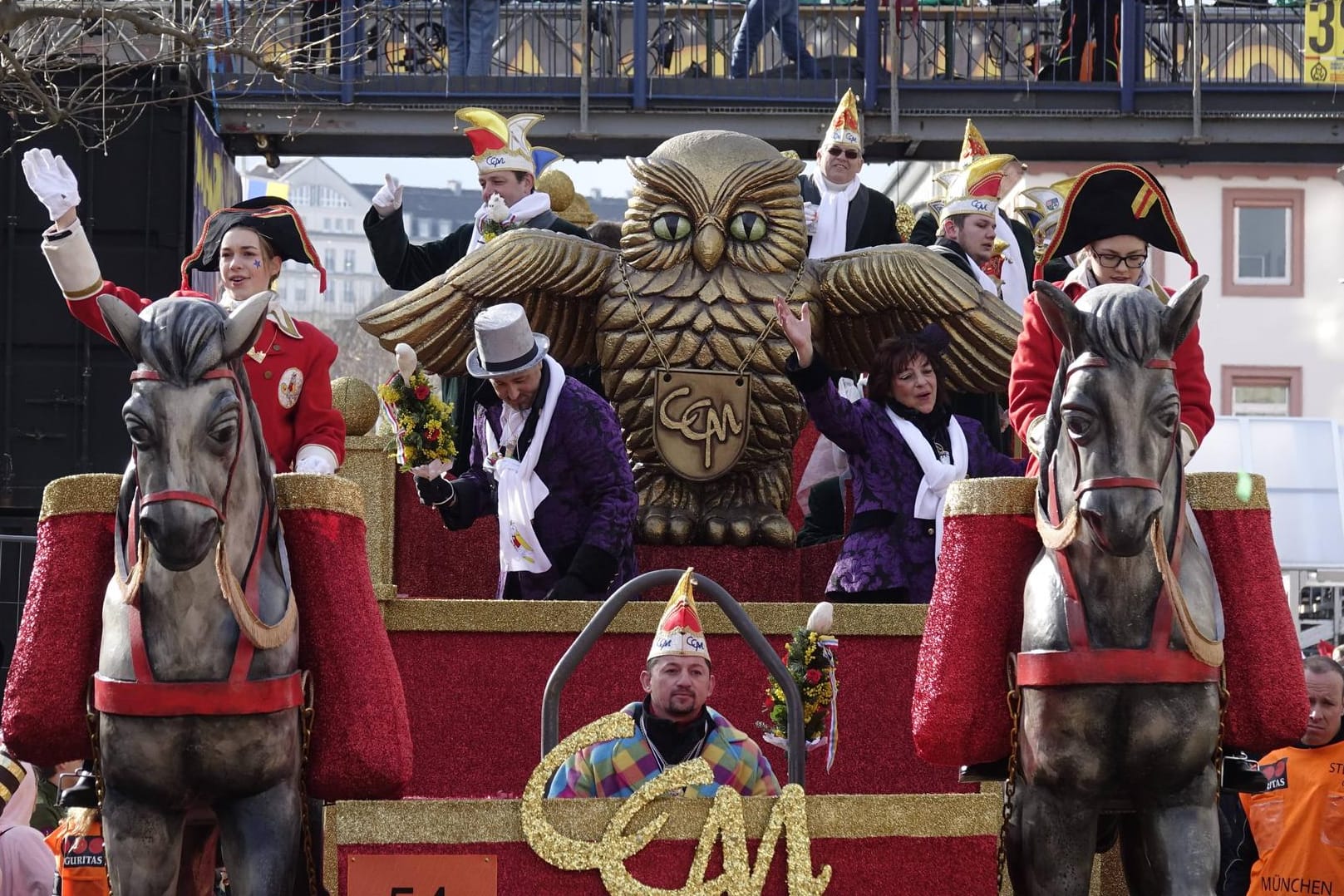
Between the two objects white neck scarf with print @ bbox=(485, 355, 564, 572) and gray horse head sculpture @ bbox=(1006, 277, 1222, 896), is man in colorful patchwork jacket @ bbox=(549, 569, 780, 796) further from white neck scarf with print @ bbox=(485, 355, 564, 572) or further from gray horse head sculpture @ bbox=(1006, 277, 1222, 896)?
white neck scarf with print @ bbox=(485, 355, 564, 572)

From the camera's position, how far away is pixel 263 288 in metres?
6.64

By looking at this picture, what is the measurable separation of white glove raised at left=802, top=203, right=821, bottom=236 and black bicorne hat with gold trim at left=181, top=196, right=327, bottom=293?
3.28 meters

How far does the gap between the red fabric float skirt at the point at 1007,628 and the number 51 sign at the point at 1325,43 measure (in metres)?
12.9

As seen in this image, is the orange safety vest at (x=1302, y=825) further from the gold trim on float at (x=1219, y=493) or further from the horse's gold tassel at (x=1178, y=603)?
the horse's gold tassel at (x=1178, y=603)

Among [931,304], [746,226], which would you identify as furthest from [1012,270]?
[746,226]

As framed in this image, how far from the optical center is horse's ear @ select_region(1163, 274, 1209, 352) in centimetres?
515

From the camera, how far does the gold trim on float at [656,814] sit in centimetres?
542

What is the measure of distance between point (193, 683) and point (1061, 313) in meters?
2.20

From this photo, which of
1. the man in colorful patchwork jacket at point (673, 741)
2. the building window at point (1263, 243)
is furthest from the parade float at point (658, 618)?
the building window at point (1263, 243)

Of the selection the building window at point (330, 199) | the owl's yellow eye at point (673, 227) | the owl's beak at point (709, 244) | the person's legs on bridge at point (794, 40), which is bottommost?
the owl's beak at point (709, 244)

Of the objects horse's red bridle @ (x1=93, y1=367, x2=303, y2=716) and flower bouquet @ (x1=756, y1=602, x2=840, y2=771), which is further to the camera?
flower bouquet @ (x1=756, y1=602, x2=840, y2=771)

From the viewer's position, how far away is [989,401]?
9883mm

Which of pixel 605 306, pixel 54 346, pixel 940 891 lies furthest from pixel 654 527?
pixel 54 346

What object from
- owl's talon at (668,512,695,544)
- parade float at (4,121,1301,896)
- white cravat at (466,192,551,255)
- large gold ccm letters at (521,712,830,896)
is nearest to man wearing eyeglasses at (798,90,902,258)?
parade float at (4,121,1301,896)
